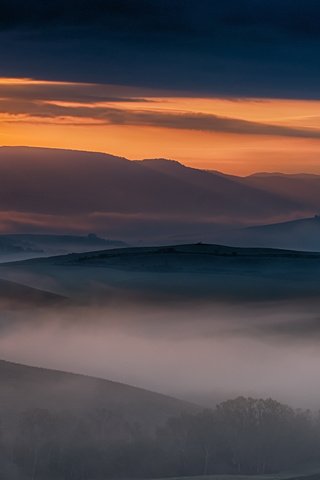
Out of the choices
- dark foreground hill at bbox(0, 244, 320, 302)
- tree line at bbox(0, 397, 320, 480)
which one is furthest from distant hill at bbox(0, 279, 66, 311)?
tree line at bbox(0, 397, 320, 480)

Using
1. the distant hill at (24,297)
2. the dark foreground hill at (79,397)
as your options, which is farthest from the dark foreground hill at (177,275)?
the dark foreground hill at (79,397)

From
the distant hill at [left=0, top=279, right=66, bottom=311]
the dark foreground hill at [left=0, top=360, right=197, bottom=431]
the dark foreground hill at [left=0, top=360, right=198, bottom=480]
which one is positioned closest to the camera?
the dark foreground hill at [left=0, top=360, right=198, bottom=480]

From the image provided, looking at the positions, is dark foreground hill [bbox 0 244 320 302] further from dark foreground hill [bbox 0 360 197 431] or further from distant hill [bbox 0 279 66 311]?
dark foreground hill [bbox 0 360 197 431]

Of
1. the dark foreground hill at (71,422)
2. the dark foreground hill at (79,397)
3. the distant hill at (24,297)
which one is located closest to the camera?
the dark foreground hill at (71,422)

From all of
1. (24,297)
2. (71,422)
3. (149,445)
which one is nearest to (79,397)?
(71,422)

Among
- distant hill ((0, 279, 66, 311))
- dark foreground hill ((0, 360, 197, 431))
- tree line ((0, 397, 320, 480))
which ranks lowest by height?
tree line ((0, 397, 320, 480))

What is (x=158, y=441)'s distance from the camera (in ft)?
262

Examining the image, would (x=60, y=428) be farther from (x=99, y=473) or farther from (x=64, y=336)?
(x=64, y=336)

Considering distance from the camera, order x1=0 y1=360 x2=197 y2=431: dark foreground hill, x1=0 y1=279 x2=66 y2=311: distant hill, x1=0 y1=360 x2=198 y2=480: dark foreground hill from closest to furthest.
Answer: x1=0 y1=360 x2=198 y2=480: dark foreground hill, x1=0 y1=360 x2=197 y2=431: dark foreground hill, x1=0 y1=279 x2=66 y2=311: distant hill

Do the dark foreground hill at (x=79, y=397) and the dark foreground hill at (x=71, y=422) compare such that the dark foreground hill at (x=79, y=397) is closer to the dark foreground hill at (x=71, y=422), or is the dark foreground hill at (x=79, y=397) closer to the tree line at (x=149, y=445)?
the dark foreground hill at (x=71, y=422)

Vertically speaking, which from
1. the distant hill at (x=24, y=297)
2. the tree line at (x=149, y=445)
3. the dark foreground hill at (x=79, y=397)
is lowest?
the tree line at (x=149, y=445)

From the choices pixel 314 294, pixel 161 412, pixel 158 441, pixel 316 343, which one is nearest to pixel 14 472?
pixel 158 441

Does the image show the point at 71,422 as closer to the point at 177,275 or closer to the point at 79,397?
the point at 79,397

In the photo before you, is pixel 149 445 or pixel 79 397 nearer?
pixel 149 445
